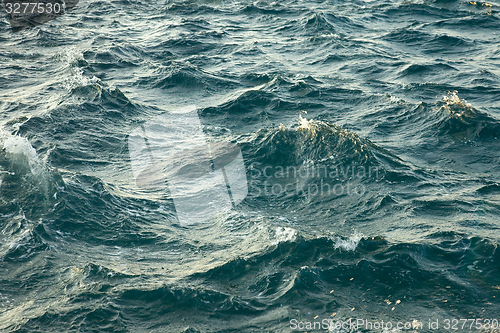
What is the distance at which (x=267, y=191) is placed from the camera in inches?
420

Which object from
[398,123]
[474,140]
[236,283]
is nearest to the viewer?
[236,283]

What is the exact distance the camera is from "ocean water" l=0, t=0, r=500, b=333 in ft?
23.4

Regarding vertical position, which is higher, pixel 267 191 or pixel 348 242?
pixel 348 242

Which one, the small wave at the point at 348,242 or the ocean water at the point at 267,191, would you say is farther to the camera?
the small wave at the point at 348,242

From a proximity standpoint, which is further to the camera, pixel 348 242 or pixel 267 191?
pixel 267 191

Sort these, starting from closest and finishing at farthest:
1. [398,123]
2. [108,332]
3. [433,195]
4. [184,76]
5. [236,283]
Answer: [108,332] → [236,283] → [433,195] → [398,123] → [184,76]

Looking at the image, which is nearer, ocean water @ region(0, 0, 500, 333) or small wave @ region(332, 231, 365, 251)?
ocean water @ region(0, 0, 500, 333)

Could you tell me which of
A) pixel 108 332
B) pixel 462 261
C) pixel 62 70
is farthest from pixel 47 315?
pixel 62 70

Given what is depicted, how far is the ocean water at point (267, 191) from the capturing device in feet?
23.4

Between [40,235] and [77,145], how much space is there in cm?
422

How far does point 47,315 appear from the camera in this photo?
688cm

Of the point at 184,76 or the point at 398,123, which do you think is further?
the point at 184,76

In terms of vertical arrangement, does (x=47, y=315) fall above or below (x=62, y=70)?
below

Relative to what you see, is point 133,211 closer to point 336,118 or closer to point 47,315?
point 47,315
